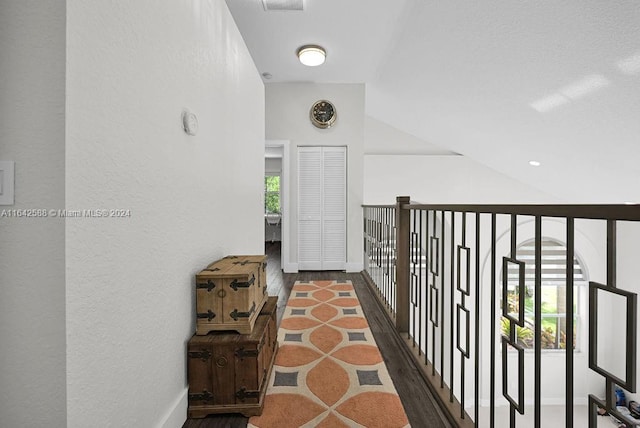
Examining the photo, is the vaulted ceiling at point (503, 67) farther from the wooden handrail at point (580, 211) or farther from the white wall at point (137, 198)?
the wooden handrail at point (580, 211)

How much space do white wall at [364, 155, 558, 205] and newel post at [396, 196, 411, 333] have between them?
3.80 meters

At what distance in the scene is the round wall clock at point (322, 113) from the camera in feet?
14.5

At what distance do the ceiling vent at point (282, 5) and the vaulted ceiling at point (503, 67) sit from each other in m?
0.09

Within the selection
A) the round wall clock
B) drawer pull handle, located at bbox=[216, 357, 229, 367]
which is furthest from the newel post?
the round wall clock

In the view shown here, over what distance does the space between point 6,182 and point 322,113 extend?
4.05 metres

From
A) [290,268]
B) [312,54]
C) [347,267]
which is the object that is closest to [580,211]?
[312,54]

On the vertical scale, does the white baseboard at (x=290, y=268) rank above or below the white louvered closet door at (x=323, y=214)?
below

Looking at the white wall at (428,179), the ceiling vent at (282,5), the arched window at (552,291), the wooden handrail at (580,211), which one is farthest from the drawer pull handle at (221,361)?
the arched window at (552,291)

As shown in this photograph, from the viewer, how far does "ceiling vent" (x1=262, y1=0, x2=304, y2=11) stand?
9.09 feet

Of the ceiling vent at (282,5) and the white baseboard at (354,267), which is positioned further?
the white baseboard at (354,267)

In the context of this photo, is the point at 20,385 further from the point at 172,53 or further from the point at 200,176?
the point at 172,53

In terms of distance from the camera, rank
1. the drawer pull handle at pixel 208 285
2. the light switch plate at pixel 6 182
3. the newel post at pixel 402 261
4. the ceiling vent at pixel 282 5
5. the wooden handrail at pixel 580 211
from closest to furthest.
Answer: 1. the wooden handrail at pixel 580 211
2. the light switch plate at pixel 6 182
3. the drawer pull handle at pixel 208 285
4. the newel post at pixel 402 261
5. the ceiling vent at pixel 282 5

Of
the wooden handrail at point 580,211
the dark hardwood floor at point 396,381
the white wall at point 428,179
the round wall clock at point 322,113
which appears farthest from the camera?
the white wall at point 428,179

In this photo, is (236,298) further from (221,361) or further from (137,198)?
(137,198)
